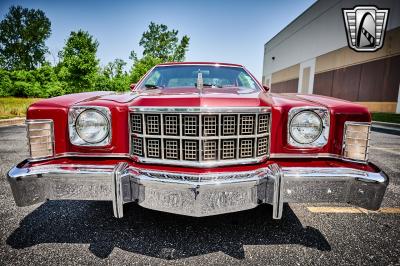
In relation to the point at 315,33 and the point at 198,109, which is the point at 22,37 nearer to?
the point at 315,33

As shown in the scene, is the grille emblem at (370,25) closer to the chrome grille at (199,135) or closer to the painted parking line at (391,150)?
the painted parking line at (391,150)

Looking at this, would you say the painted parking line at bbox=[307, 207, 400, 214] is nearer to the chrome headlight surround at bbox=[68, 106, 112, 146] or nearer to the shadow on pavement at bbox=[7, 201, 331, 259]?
the shadow on pavement at bbox=[7, 201, 331, 259]

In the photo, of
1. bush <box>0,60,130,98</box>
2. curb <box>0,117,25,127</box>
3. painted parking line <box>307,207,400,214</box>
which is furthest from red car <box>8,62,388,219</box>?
bush <box>0,60,130,98</box>

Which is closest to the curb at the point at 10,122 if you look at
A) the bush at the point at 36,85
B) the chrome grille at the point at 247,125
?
the chrome grille at the point at 247,125

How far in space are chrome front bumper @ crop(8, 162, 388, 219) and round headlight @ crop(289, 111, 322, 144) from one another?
10.8 inches

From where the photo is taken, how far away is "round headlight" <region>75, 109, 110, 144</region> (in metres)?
1.84

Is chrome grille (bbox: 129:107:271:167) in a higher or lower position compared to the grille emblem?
lower

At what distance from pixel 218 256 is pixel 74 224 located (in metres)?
1.35

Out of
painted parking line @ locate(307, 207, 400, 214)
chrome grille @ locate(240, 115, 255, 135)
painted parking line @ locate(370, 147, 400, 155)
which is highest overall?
chrome grille @ locate(240, 115, 255, 135)

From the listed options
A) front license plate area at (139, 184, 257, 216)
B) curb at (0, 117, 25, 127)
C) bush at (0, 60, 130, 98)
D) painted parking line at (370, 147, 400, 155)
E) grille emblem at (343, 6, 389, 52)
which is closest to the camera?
front license plate area at (139, 184, 257, 216)

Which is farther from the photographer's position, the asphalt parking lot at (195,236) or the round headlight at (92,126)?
the round headlight at (92,126)

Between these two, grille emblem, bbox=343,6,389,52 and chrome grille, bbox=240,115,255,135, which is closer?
chrome grille, bbox=240,115,255,135

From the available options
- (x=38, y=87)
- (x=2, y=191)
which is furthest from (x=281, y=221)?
(x=38, y=87)

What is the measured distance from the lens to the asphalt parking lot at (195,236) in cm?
170
